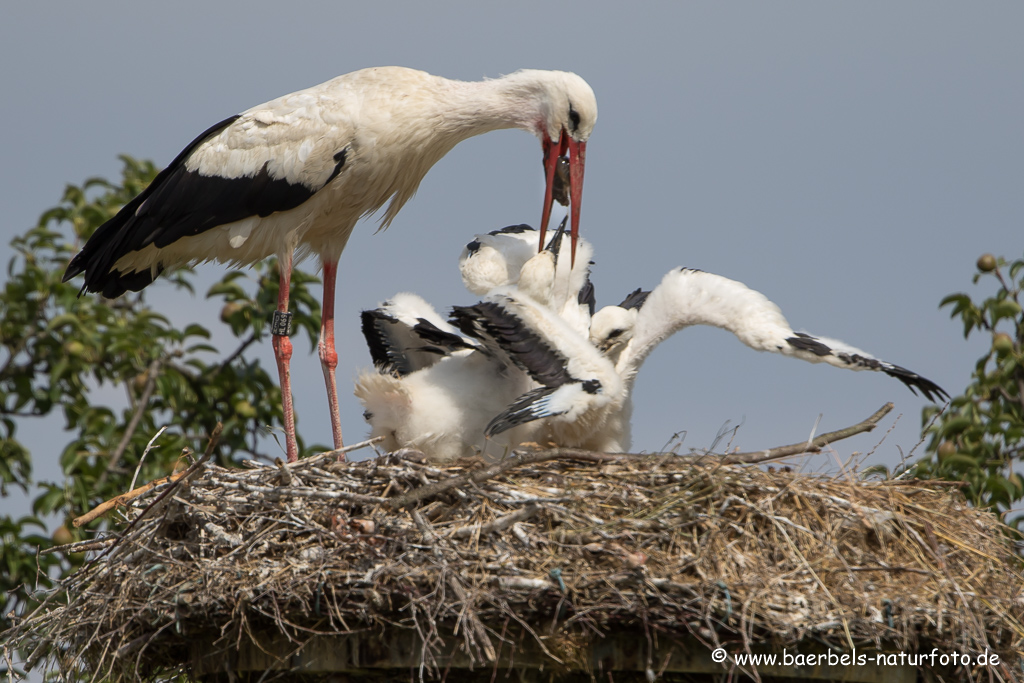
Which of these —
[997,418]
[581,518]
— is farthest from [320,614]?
[997,418]

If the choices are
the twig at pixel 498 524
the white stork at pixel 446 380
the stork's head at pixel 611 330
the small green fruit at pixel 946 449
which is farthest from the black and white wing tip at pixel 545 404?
the small green fruit at pixel 946 449

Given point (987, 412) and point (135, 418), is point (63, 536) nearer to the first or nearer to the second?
point (135, 418)

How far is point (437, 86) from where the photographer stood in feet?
19.9

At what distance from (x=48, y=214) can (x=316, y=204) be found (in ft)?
10.1

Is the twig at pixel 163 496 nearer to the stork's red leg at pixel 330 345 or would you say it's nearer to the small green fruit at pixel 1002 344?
the stork's red leg at pixel 330 345

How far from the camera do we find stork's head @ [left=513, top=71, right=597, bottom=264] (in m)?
5.89

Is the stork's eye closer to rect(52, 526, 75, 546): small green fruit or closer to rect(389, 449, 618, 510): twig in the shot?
rect(389, 449, 618, 510): twig

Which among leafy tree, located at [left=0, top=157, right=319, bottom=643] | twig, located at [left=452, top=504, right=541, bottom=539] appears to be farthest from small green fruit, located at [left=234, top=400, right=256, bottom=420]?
twig, located at [left=452, top=504, right=541, bottom=539]

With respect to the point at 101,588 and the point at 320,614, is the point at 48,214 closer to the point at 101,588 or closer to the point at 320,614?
the point at 101,588

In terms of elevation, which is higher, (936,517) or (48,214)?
(48,214)

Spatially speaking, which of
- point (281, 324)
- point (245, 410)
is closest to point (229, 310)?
point (245, 410)

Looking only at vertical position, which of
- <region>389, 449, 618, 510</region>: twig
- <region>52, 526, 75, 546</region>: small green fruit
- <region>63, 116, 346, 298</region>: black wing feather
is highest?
<region>63, 116, 346, 298</region>: black wing feather

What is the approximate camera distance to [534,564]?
4020mm

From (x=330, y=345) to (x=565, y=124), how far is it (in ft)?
5.91
